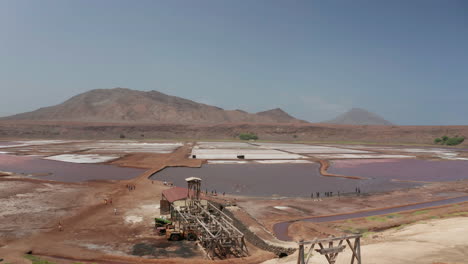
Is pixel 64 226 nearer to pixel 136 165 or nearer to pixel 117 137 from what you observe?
pixel 136 165

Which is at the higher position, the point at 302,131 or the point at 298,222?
the point at 302,131

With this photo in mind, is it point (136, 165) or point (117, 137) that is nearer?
point (136, 165)

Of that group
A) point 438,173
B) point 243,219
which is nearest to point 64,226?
point 243,219

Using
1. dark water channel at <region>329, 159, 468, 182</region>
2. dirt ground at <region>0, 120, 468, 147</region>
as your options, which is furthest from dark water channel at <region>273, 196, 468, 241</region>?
dirt ground at <region>0, 120, 468, 147</region>

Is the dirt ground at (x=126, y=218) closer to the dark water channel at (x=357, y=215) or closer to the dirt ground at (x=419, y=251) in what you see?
the dirt ground at (x=419, y=251)

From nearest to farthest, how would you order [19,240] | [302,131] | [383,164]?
[19,240]
[383,164]
[302,131]

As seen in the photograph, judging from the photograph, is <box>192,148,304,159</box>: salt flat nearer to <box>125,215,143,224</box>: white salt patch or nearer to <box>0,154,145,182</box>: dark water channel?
<box>0,154,145,182</box>: dark water channel

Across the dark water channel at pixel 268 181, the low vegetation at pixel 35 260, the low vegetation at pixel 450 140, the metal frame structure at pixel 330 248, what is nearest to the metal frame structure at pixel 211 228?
the low vegetation at pixel 35 260

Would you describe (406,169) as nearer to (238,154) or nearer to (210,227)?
(238,154)
